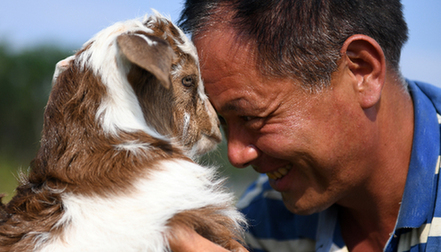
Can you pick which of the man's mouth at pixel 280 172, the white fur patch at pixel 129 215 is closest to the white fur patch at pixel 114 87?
the white fur patch at pixel 129 215

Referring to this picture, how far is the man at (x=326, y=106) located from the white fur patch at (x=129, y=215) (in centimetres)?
21

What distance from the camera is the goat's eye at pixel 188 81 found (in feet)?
9.76

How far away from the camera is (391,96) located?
Result: 3066 millimetres

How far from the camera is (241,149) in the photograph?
308cm

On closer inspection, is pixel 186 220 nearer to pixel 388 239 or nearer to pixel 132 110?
pixel 132 110

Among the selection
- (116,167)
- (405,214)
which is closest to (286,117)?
(405,214)

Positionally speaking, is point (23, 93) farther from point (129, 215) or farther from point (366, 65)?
point (366, 65)

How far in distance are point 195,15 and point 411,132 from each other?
5.93ft

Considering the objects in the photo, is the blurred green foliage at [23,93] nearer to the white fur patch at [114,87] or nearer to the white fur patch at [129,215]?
the white fur patch at [114,87]

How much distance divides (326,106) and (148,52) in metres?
1.21

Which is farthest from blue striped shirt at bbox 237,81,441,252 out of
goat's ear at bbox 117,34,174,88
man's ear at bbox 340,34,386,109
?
goat's ear at bbox 117,34,174,88

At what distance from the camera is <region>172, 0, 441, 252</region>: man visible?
108 inches

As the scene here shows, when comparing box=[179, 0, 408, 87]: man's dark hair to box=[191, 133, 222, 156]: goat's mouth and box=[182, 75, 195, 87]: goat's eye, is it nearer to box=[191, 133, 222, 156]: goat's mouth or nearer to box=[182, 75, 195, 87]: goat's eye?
box=[182, 75, 195, 87]: goat's eye

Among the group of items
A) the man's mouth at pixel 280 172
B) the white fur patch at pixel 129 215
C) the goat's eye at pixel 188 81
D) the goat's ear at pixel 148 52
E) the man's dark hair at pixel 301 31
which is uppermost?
the man's dark hair at pixel 301 31
